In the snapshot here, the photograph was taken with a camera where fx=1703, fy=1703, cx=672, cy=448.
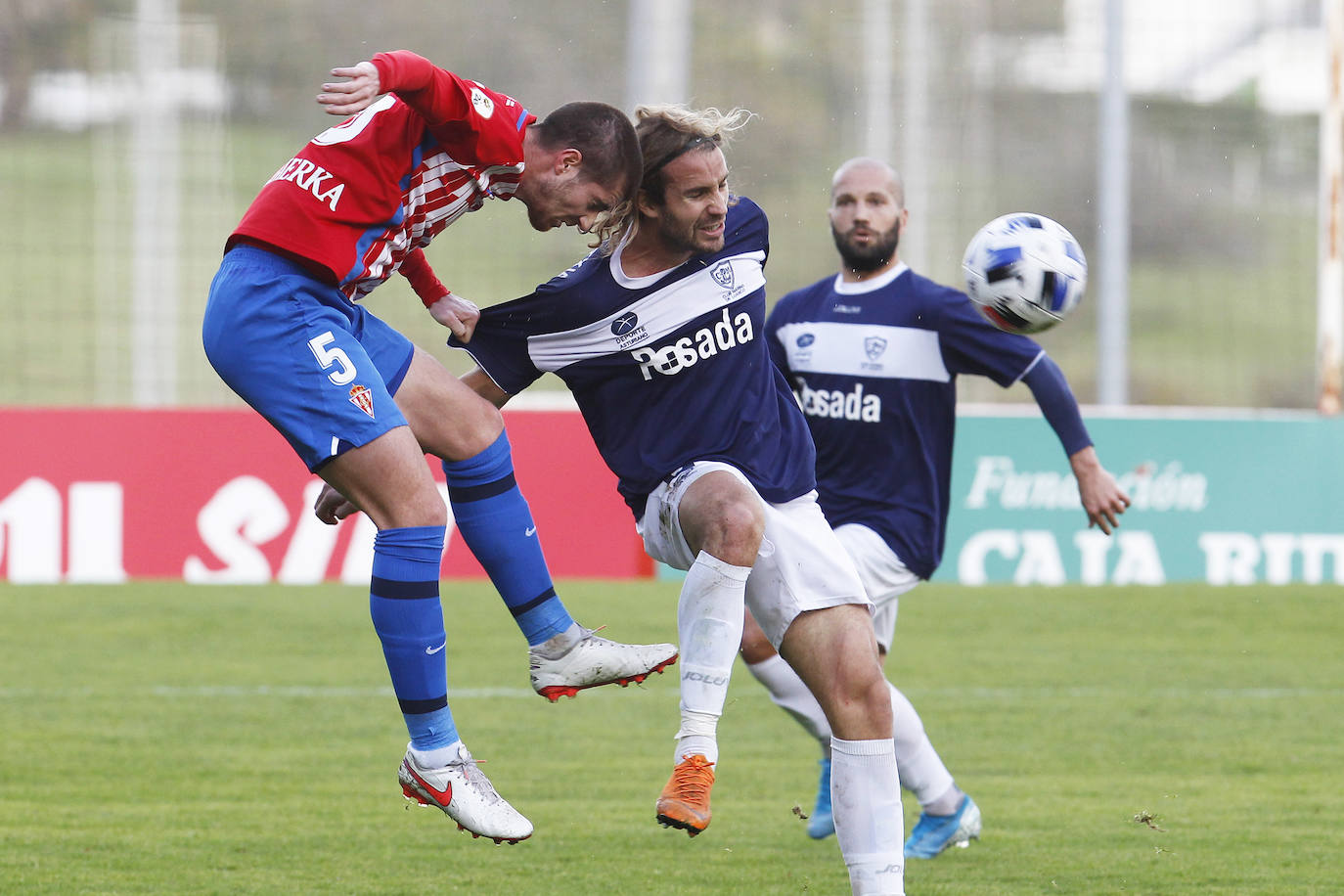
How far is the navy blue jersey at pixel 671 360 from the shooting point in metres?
4.81

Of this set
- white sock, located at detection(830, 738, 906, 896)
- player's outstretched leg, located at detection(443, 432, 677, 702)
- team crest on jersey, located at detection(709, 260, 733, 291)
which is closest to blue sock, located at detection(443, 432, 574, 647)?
player's outstretched leg, located at detection(443, 432, 677, 702)

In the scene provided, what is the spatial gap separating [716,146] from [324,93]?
115 cm

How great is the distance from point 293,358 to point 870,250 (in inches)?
104

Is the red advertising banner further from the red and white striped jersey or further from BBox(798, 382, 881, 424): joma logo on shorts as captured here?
the red and white striped jersey

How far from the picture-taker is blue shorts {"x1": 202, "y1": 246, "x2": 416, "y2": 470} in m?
4.41

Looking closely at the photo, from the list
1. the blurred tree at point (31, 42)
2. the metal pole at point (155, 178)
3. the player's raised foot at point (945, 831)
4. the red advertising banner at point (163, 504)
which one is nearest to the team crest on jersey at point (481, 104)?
the player's raised foot at point (945, 831)

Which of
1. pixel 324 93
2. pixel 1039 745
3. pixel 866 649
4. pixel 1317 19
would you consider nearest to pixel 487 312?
pixel 324 93

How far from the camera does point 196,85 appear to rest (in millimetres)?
14422

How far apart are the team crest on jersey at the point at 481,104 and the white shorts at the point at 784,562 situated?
1108mm

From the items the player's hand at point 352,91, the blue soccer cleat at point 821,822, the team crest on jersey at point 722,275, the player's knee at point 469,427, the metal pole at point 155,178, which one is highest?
the metal pole at point 155,178

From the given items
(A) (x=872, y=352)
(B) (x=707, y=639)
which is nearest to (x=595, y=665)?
(B) (x=707, y=639)

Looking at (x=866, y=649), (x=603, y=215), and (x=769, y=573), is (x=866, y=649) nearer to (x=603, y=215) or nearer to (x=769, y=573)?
(x=769, y=573)

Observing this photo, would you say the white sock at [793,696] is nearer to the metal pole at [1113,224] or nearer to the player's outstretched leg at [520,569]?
the player's outstretched leg at [520,569]

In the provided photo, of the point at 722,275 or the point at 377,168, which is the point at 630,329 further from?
the point at 377,168
